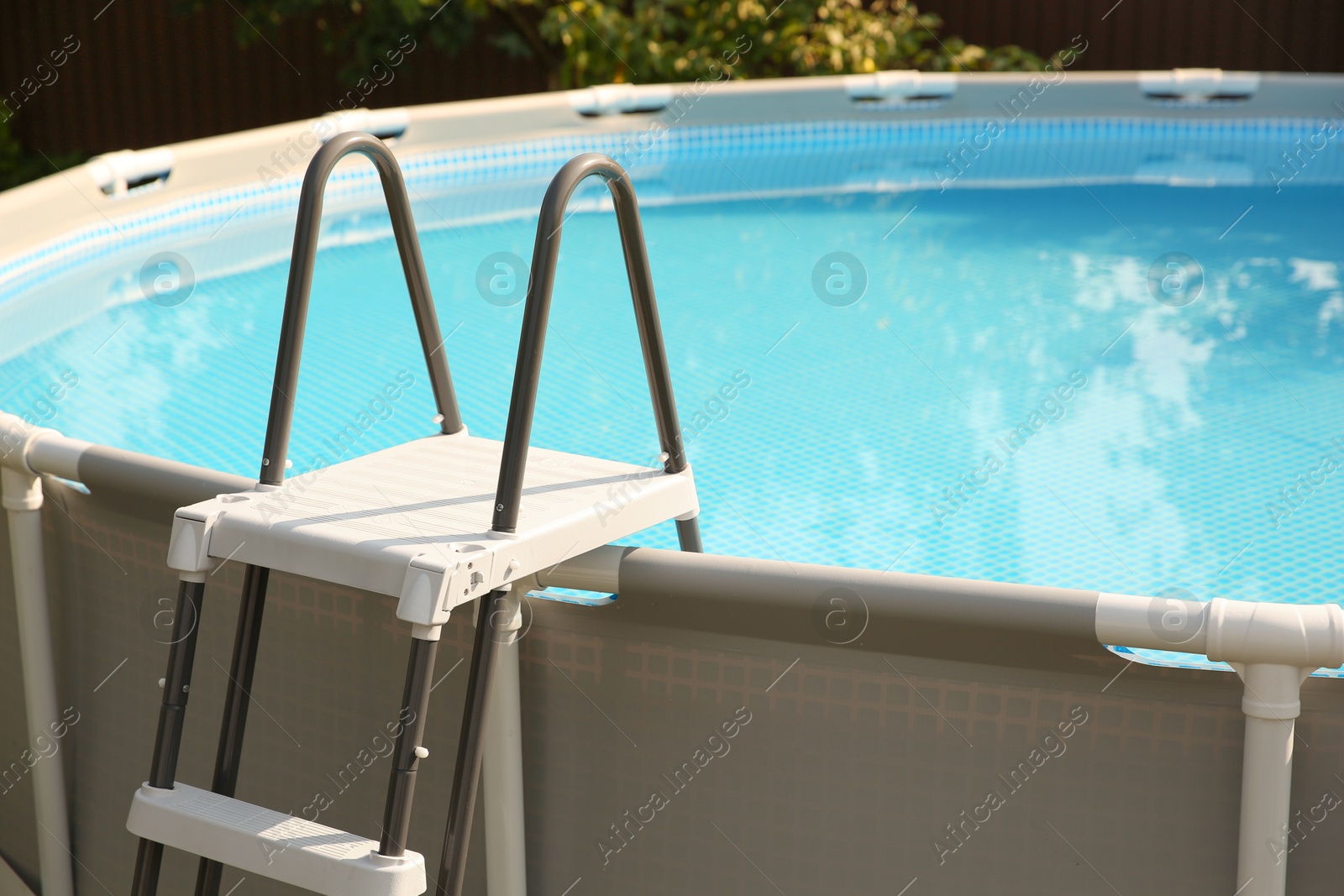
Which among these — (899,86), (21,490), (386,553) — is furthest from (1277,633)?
(899,86)

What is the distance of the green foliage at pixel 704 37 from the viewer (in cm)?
792

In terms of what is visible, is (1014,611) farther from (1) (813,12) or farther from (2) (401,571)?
(1) (813,12)

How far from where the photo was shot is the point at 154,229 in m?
5.01

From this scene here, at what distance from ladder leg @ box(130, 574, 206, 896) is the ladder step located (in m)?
0.03

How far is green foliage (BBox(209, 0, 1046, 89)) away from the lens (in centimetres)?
792

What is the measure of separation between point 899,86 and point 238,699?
5955 mm

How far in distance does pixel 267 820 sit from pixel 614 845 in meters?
0.46

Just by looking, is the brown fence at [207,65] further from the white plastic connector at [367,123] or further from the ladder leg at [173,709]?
the ladder leg at [173,709]

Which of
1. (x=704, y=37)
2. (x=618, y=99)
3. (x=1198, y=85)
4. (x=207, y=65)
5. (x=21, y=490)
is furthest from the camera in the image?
(x=207, y=65)

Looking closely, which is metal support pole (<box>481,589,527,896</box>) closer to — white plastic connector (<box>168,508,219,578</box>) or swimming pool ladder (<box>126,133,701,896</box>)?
swimming pool ladder (<box>126,133,701,896</box>)

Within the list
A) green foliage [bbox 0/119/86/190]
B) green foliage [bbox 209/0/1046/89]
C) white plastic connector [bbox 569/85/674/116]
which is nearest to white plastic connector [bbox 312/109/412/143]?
white plastic connector [bbox 569/85/674/116]

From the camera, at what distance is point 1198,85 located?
666 cm

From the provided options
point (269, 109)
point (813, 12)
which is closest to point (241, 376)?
point (813, 12)

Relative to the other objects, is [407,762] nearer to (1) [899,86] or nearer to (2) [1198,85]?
(1) [899,86]
